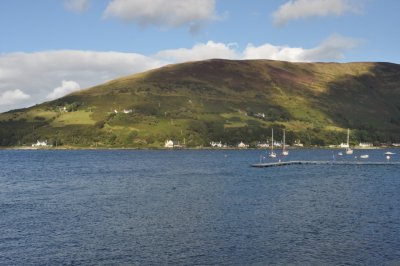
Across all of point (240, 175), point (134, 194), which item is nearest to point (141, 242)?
point (134, 194)

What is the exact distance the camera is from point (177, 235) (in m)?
66.0

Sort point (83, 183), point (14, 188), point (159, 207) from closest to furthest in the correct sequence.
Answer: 1. point (159, 207)
2. point (14, 188)
3. point (83, 183)

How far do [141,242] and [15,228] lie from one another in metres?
21.8

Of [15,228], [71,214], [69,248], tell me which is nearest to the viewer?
[69,248]

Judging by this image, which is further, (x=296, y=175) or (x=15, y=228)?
(x=296, y=175)

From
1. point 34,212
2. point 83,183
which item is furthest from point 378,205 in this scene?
point 83,183

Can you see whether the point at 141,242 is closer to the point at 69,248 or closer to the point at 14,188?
Result: the point at 69,248

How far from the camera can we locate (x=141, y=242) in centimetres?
6216

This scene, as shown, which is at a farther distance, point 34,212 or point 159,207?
point 159,207

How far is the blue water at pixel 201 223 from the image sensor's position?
5571 cm

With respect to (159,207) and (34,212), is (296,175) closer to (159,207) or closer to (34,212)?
(159,207)

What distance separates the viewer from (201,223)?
244ft

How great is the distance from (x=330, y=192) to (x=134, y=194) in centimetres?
4621

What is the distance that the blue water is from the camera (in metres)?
55.7
